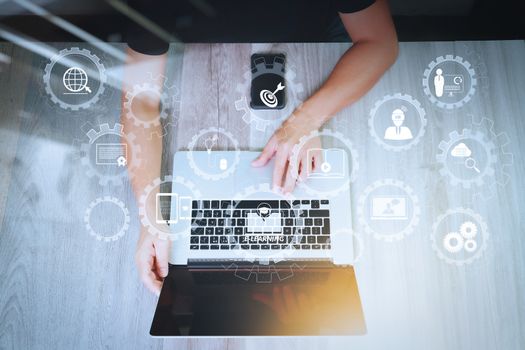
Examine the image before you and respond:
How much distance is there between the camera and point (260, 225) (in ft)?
2.00

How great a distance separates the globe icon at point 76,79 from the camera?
659mm

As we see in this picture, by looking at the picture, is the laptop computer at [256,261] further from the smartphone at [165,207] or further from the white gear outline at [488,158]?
the white gear outline at [488,158]

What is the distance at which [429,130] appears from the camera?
668 mm

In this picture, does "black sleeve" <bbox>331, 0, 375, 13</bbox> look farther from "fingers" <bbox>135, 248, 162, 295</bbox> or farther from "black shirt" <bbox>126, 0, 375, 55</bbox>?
"fingers" <bbox>135, 248, 162, 295</bbox>

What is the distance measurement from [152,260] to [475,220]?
1.82 ft

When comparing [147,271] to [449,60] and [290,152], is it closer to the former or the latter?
[290,152]

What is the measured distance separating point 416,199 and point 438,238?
0.07m

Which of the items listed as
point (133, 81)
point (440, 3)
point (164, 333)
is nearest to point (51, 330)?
point (164, 333)

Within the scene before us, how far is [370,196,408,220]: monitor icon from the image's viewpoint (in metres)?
0.63

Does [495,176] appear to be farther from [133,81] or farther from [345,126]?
[133,81]

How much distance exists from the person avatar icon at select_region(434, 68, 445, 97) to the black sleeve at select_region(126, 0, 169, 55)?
52cm

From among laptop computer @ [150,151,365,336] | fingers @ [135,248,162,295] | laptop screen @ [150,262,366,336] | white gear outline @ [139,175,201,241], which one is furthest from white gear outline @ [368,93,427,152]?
fingers @ [135,248,162,295]

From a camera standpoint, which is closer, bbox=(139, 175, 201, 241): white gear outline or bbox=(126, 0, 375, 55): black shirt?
Result: bbox=(139, 175, 201, 241): white gear outline

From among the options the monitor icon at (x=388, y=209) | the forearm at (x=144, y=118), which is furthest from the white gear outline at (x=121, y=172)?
the monitor icon at (x=388, y=209)
